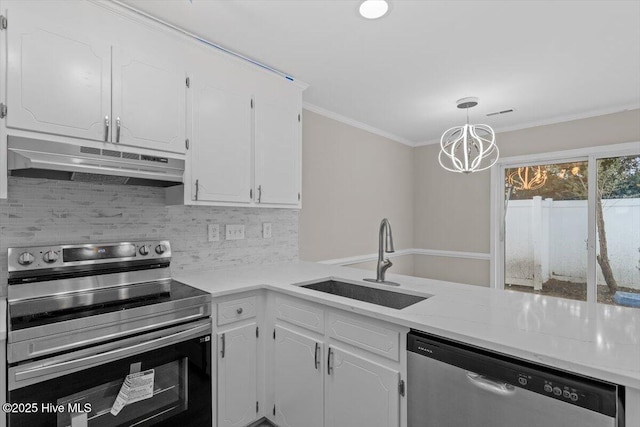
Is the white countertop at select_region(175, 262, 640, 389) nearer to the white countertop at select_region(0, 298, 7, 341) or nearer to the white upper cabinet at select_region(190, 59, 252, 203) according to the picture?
the white upper cabinet at select_region(190, 59, 252, 203)

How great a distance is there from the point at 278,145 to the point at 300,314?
1284 mm

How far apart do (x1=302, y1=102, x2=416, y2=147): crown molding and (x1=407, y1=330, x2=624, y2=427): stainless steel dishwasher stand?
2512 mm

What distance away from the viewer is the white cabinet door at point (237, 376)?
183cm

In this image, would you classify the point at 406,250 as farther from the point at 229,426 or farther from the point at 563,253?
the point at 229,426

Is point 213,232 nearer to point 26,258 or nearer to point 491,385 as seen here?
point 26,258

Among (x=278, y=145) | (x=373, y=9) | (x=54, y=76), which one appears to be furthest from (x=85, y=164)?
(x=373, y=9)

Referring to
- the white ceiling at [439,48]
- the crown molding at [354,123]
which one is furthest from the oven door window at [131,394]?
the crown molding at [354,123]

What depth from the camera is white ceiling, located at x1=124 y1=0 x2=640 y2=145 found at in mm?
1780

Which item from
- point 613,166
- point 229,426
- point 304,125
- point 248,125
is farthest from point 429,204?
point 229,426

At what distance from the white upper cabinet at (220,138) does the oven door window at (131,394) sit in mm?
923

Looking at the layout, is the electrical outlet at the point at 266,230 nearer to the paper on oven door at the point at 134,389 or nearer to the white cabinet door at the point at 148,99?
the white cabinet door at the point at 148,99

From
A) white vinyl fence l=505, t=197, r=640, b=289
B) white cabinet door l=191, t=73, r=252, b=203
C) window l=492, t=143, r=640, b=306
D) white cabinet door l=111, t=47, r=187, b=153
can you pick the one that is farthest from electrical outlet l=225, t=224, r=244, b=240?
white vinyl fence l=505, t=197, r=640, b=289

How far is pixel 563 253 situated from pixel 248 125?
3.78 m

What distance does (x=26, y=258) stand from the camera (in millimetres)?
1609
